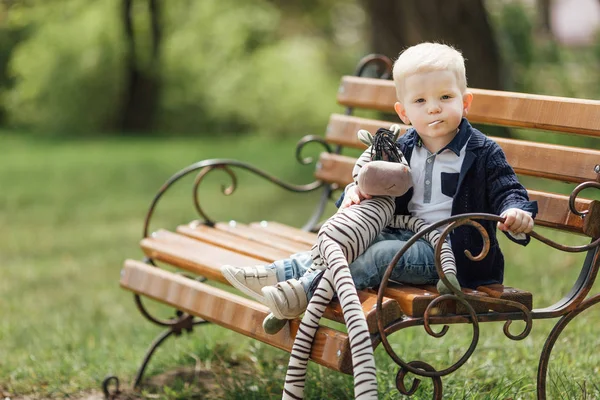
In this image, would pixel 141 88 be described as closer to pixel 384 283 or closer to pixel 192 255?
pixel 192 255

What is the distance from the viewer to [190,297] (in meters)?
3.38

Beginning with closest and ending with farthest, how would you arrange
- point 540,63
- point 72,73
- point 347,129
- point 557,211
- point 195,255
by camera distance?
point 557,211, point 195,255, point 347,129, point 540,63, point 72,73

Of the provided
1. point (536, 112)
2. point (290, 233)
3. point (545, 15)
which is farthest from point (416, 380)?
point (545, 15)

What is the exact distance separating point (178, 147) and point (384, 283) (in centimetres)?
1069

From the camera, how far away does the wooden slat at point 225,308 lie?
8.73 ft

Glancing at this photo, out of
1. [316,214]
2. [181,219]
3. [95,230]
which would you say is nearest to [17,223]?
[95,230]

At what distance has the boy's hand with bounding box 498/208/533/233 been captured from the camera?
265 cm

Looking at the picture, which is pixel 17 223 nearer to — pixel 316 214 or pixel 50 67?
pixel 316 214

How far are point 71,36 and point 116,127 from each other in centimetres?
171

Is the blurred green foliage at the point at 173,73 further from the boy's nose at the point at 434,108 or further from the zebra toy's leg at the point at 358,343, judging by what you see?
the zebra toy's leg at the point at 358,343

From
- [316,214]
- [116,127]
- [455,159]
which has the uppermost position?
[455,159]

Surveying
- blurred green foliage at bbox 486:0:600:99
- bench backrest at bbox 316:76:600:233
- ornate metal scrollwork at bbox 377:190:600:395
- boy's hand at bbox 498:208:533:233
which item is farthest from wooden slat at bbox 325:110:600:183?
blurred green foliage at bbox 486:0:600:99

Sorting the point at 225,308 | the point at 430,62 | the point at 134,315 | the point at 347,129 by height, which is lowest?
the point at 134,315

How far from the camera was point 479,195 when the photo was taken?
2895mm
